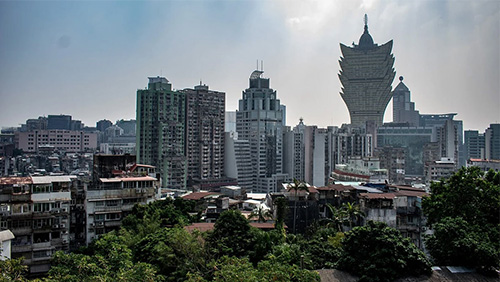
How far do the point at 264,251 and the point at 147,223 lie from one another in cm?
734

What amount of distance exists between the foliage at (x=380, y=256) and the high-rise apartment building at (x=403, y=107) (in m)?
170

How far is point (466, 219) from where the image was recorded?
1973 centimetres

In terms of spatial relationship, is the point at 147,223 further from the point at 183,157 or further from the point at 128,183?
the point at 183,157

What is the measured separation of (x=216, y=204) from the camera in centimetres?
3083

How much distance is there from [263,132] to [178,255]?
6502 centimetres

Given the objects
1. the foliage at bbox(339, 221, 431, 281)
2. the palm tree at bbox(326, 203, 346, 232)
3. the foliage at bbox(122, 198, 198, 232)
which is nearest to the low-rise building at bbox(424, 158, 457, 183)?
the palm tree at bbox(326, 203, 346, 232)

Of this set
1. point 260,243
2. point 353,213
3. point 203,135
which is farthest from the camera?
point 203,135

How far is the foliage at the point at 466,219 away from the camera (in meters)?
16.5

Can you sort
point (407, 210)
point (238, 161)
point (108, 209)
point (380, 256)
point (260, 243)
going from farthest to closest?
1. point (238, 161)
2. point (108, 209)
3. point (407, 210)
4. point (260, 243)
5. point (380, 256)

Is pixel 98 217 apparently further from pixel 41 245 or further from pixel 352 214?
pixel 352 214

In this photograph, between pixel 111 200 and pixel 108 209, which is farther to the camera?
pixel 111 200

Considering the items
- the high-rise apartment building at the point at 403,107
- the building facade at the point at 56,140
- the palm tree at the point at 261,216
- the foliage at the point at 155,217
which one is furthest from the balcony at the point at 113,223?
the high-rise apartment building at the point at 403,107

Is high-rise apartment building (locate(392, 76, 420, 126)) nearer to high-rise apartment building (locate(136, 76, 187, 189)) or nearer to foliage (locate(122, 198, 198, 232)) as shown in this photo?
high-rise apartment building (locate(136, 76, 187, 189))

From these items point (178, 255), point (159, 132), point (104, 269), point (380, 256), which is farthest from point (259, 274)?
point (159, 132)
